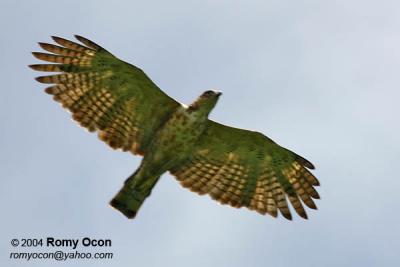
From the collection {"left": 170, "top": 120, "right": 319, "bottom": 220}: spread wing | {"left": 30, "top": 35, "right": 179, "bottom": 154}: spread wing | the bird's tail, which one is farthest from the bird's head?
the bird's tail

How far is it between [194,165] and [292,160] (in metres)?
1.94

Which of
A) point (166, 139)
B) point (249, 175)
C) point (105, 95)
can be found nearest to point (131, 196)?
point (166, 139)

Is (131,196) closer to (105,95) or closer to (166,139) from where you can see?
(166,139)

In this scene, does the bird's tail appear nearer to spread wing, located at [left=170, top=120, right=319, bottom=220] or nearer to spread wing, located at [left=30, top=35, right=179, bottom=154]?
spread wing, located at [left=30, top=35, right=179, bottom=154]

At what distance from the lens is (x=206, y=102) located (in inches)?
873

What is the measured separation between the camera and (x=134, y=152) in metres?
23.0

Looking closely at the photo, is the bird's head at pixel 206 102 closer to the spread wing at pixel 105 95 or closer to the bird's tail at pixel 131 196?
the spread wing at pixel 105 95

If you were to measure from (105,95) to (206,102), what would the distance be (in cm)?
217

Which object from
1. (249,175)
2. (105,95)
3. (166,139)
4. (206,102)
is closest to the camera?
(206,102)

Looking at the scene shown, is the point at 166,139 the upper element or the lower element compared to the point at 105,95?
lower

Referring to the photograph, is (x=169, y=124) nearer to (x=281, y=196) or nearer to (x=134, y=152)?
(x=134, y=152)

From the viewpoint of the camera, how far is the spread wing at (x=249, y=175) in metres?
23.5

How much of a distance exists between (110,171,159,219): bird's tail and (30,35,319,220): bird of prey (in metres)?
0.02

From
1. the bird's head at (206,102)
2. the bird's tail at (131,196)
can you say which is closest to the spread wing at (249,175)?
the bird's tail at (131,196)
